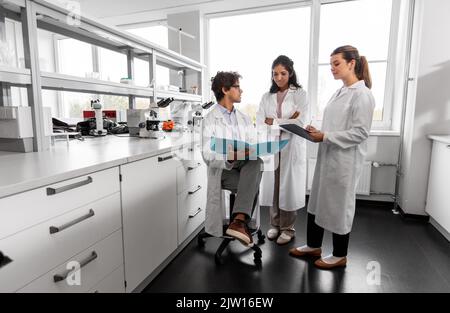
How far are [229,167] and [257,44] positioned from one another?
246 centimetres

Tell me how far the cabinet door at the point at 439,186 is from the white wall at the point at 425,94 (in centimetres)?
11

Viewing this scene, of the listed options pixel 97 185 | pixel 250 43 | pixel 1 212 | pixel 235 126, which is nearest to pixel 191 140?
pixel 235 126

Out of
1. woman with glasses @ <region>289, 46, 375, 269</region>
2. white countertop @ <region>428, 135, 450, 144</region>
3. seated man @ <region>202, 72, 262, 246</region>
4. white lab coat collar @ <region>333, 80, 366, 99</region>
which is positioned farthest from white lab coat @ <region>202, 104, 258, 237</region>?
white countertop @ <region>428, 135, 450, 144</region>

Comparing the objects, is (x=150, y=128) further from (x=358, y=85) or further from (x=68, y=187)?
(x=358, y=85)

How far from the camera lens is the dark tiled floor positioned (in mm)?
1717

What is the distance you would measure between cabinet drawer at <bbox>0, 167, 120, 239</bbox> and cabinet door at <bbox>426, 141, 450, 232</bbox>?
261 centimetres

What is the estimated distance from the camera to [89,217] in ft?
3.97

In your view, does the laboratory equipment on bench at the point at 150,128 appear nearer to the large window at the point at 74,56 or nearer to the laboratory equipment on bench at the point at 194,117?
the laboratory equipment on bench at the point at 194,117

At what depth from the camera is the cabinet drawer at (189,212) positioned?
2049mm

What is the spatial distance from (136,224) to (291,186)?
1.25m

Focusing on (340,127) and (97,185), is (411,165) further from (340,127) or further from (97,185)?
(97,185)

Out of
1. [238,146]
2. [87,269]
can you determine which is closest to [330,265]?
[238,146]

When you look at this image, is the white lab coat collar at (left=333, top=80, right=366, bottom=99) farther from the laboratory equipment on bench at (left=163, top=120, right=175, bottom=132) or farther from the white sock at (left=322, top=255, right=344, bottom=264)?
the laboratory equipment on bench at (left=163, top=120, right=175, bottom=132)

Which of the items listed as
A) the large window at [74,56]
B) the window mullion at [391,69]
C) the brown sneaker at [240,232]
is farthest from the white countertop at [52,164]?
the large window at [74,56]
